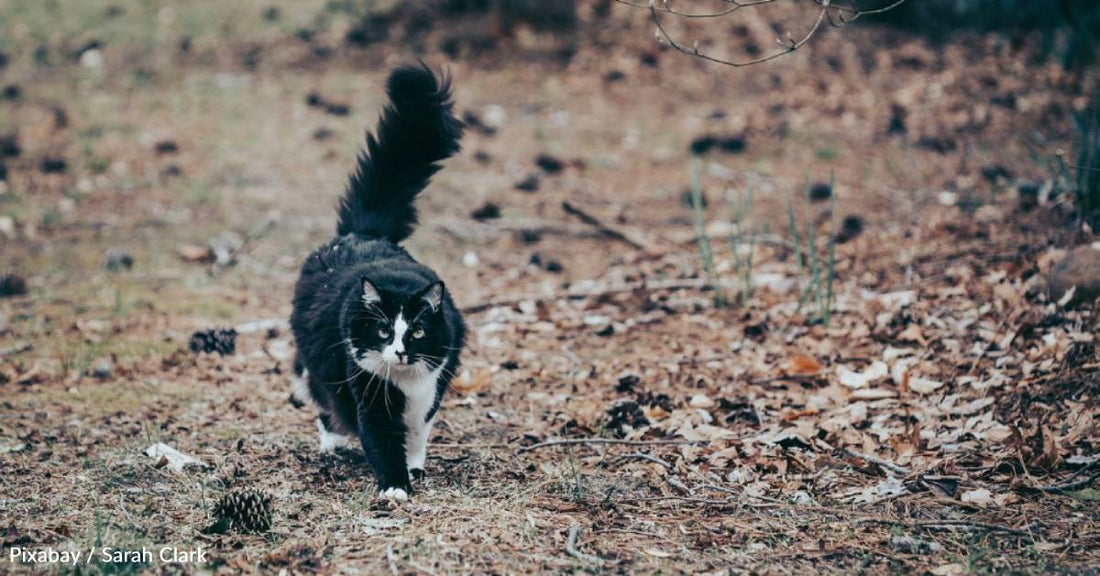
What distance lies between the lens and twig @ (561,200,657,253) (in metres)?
6.40

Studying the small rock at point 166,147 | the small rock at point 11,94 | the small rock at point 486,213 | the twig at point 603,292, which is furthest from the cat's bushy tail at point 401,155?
the small rock at point 11,94

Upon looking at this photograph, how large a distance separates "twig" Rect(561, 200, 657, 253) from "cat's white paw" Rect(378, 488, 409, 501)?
130 inches

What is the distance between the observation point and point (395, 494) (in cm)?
337

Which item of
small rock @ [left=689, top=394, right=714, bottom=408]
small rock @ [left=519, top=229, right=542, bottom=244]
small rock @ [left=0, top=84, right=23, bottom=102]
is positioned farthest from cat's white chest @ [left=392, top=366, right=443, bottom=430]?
small rock @ [left=0, top=84, right=23, bottom=102]

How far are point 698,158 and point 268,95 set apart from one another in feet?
15.1

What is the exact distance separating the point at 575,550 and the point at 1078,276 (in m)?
2.92

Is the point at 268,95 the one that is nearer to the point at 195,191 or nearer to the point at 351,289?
the point at 195,191

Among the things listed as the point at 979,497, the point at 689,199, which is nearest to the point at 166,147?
the point at 689,199

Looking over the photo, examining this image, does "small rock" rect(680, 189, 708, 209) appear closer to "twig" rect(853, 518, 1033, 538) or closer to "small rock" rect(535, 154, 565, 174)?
"small rock" rect(535, 154, 565, 174)

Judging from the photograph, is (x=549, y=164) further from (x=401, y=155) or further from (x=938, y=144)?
(x=401, y=155)

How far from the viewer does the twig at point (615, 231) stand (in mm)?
6400

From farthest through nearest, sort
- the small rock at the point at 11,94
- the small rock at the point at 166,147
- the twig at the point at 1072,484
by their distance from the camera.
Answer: the small rock at the point at 11,94 → the small rock at the point at 166,147 → the twig at the point at 1072,484

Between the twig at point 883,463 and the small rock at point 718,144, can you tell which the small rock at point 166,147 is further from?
the twig at point 883,463

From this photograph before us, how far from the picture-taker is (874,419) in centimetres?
395
